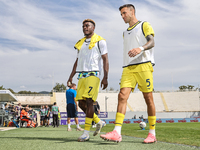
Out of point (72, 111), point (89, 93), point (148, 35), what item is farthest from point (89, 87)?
point (72, 111)

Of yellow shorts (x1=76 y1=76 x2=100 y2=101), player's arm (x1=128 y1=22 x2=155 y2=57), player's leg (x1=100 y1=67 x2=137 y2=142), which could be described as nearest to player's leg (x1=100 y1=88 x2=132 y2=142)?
player's leg (x1=100 y1=67 x2=137 y2=142)

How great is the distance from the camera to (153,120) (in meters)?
4.28

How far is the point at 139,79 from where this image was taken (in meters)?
4.25

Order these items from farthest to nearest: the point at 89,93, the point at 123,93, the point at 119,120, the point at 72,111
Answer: the point at 72,111 → the point at 89,93 → the point at 123,93 → the point at 119,120

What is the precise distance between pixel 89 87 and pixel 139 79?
39.2 inches

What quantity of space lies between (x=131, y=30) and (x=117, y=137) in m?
1.93

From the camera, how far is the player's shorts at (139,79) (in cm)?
420

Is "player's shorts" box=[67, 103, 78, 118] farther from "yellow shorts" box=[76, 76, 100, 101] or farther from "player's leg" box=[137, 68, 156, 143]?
"player's leg" box=[137, 68, 156, 143]

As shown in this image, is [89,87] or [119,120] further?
[89,87]

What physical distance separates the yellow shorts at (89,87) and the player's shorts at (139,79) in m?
0.62

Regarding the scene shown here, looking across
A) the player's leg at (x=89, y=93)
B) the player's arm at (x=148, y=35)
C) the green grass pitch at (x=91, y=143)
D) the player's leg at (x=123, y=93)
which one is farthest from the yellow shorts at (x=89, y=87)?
the player's arm at (x=148, y=35)

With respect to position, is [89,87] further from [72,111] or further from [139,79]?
[72,111]

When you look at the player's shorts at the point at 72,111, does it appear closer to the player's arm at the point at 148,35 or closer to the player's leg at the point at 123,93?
the player's leg at the point at 123,93

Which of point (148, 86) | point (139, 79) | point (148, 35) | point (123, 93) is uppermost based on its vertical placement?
point (148, 35)
